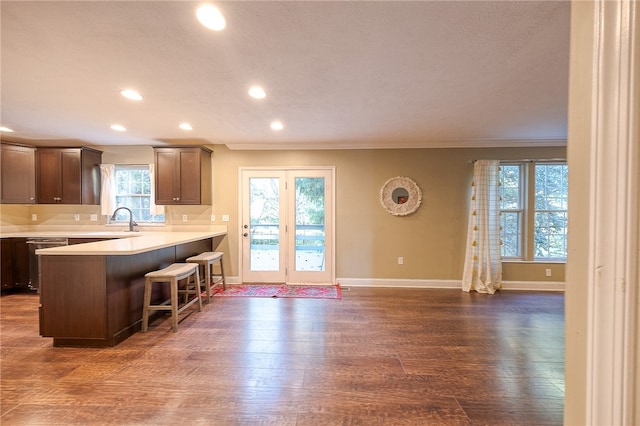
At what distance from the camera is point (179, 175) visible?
4223 millimetres

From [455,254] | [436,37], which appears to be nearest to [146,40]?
[436,37]

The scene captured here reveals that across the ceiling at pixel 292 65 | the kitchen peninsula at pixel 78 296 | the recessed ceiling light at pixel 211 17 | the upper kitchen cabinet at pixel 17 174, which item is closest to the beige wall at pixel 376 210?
the upper kitchen cabinet at pixel 17 174

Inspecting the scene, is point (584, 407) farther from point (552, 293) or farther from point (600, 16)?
point (552, 293)

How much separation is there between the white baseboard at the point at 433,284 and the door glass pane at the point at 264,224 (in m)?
1.23

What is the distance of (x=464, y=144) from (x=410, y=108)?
1.94m

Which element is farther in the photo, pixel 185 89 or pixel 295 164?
pixel 295 164

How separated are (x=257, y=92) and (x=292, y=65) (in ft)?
2.00

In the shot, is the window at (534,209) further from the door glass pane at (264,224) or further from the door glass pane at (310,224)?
the door glass pane at (264,224)

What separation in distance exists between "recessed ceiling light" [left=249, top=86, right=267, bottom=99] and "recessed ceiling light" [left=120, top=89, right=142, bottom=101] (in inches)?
42.8

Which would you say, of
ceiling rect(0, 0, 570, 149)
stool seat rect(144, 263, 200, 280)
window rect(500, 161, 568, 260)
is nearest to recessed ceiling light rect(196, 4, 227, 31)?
ceiling rect(0, 0, 570, 149)

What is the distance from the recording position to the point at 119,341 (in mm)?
2492

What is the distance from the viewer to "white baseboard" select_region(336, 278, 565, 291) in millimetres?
4203

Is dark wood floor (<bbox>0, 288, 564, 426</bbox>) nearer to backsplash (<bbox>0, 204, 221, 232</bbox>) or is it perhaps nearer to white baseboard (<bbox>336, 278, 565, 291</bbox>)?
white baseboard (<bbox>336, 278, 565, 291</bbox>)

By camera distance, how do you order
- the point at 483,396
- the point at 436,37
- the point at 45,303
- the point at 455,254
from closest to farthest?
1. the point at 436,37
2. the point at 483,396
3. the point at 45,303
4. the point at 455,254
